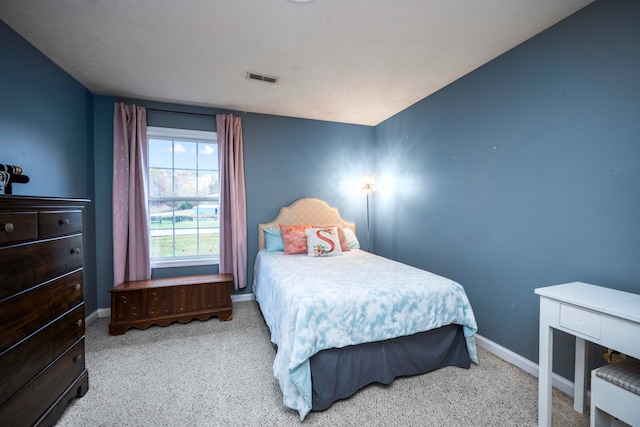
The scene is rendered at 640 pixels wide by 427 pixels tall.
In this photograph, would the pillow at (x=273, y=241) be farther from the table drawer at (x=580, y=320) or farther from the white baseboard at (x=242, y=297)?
the table drawer at (x=580, y=320)

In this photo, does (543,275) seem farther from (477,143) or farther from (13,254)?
(13,254)

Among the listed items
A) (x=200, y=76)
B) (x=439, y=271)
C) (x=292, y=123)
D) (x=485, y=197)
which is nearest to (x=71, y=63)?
(x=200, y=76)

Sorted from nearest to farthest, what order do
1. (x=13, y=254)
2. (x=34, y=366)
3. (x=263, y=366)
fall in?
(x=13, y=254)
(x=34, y=366)
(x=263, y=366)

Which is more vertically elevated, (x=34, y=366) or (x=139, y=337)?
(x=34, y=366)

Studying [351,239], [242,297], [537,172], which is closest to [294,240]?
[351,239]

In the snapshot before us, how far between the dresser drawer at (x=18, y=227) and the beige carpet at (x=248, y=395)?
44.9 inches

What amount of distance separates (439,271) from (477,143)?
4.52 feet

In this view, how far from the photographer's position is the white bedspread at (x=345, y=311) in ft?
5.34

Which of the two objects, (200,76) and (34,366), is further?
(200,76)

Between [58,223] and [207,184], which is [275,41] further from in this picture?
[207,184]

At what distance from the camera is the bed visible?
1657 mm

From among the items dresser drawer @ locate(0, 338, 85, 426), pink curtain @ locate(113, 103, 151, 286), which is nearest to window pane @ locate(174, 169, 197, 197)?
pink curtain @ locate(113, 103, 151, 286)

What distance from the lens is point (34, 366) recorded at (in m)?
1.36

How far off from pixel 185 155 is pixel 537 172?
3.73m
